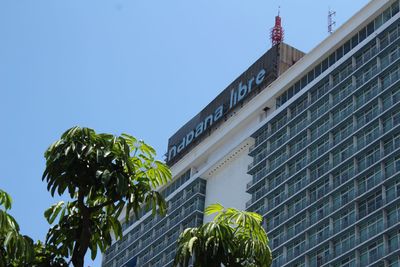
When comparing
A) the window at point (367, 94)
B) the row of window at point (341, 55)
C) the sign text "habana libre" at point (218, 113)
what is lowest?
the window at point (367, 94)

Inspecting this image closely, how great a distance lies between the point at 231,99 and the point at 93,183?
129 metres

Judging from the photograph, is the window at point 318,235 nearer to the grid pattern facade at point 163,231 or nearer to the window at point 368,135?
the window at point 368,135

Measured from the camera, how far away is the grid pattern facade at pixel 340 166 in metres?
110

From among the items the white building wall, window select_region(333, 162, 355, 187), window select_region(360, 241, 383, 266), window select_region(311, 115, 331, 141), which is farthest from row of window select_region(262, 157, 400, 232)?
the white building wall

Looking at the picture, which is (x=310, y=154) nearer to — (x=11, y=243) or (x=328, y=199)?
(x=328, y=199)

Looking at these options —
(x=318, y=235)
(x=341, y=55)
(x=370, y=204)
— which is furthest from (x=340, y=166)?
(x=341, y=55)

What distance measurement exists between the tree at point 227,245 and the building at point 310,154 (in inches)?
3283

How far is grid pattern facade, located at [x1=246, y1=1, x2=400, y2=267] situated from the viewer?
4321 inches

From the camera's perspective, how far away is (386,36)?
121m

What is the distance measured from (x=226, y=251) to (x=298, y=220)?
334 feet

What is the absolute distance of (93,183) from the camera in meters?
23.0

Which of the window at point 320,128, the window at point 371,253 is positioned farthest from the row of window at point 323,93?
the window at point 371,253

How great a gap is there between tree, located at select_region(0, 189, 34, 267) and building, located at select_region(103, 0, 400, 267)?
282 ft

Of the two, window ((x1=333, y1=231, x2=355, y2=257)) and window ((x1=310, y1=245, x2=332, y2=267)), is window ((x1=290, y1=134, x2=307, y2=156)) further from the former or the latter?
window ((x1=333, y1=231, x2=355, y2=257))
